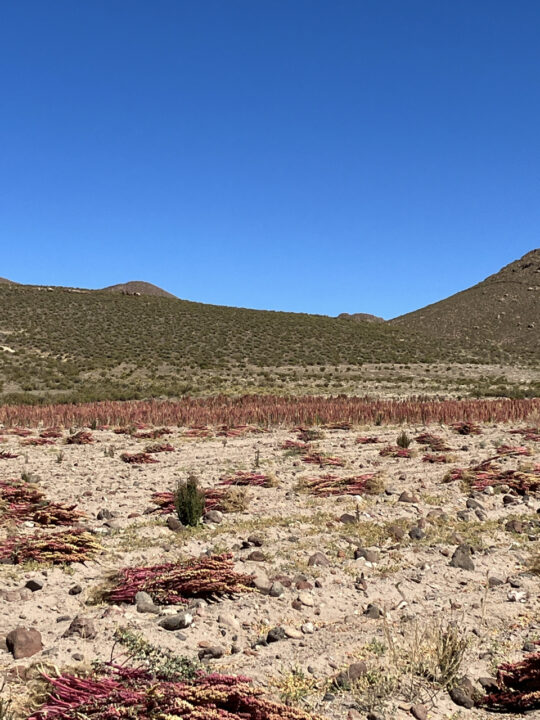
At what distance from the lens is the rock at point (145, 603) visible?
13.9ft

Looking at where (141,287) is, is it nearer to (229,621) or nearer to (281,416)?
(281,416)

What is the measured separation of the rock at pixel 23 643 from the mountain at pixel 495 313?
212 feet

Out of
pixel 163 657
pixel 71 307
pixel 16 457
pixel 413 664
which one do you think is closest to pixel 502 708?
pixel 413 664

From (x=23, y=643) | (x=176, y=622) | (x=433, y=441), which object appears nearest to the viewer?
(x=23, y=643)

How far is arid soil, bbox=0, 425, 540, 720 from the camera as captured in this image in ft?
10.9

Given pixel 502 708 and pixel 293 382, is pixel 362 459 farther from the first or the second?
pixel 293 382

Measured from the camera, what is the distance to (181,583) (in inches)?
179

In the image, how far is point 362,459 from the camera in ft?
35.0

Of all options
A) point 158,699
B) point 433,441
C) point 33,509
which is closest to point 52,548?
point 33,509

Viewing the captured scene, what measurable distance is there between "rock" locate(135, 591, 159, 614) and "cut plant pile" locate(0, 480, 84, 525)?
2.56 meters

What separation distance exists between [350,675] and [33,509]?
16.7ft

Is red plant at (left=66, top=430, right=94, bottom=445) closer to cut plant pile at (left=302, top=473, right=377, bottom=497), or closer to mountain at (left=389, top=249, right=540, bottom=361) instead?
cut plant pile at (left=302, top=473, right=377, bottom=497)

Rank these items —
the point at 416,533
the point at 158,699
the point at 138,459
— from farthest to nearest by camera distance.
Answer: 1. the point at 138,459
2. the point at 416,533
3. the point at 158,699

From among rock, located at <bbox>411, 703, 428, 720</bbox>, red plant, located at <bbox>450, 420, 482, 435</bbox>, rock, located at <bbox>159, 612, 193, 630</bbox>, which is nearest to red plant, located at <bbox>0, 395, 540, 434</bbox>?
red plant, located at <bbox>450, 420, 482, 435</bbox>
